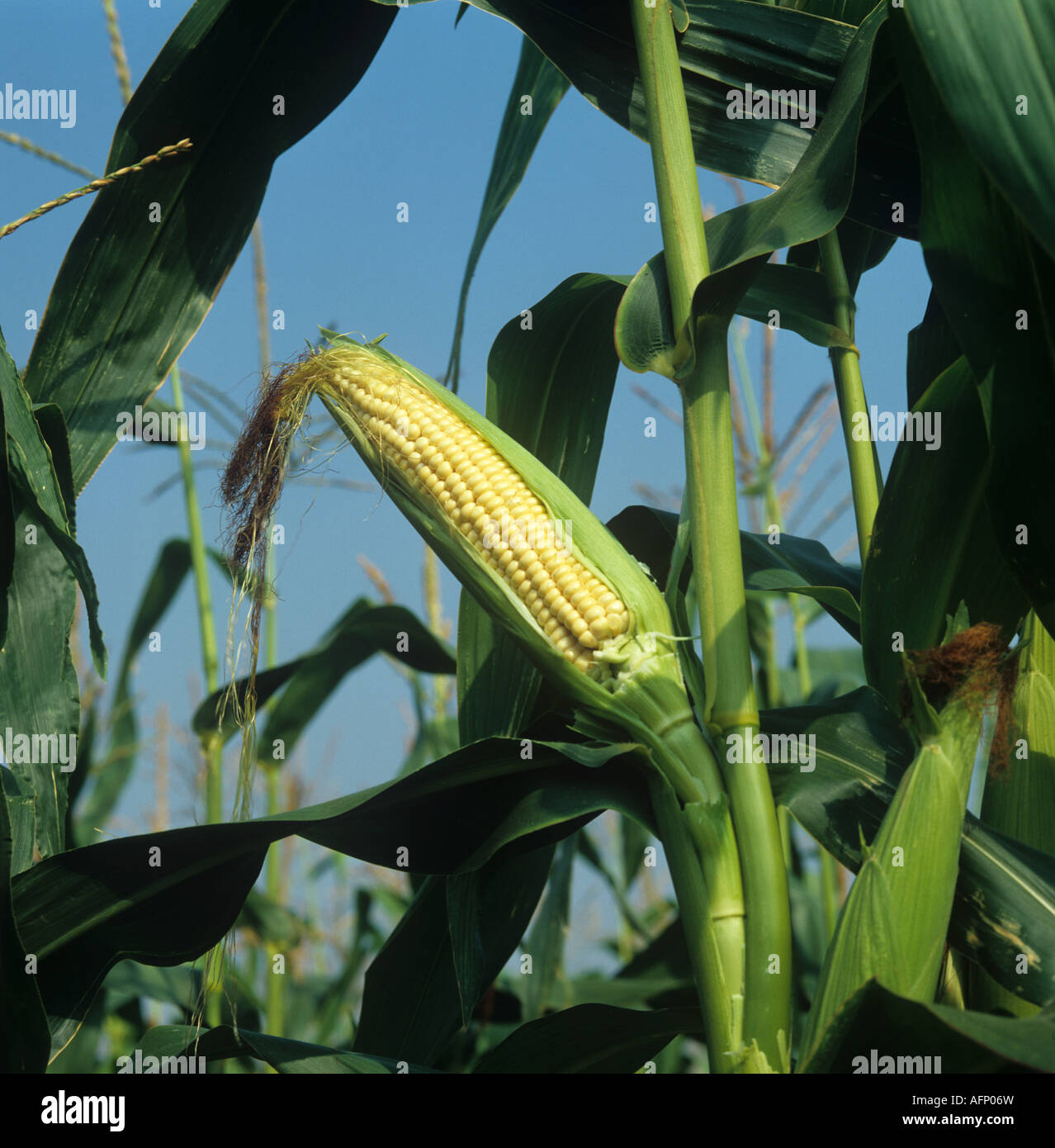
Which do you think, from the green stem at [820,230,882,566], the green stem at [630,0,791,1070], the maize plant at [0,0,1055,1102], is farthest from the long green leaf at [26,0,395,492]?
A: the green stem at [820,230,882,566]

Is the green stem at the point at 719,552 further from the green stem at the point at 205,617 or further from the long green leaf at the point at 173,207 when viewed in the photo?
the green stem at the point at 205,617

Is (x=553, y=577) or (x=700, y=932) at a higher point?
(x=553, y=577)

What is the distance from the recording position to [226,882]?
0.86 meters

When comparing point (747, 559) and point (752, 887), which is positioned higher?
point (747, 559)

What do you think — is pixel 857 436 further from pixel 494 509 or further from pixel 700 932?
pixel 700 932

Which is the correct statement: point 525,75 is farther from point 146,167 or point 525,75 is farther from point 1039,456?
point 1039,456

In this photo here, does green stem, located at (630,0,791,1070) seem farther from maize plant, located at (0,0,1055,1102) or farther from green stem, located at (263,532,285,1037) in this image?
green stem, located at (263,532,285,1037)

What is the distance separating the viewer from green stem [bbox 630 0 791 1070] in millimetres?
681

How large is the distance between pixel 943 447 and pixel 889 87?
377mm

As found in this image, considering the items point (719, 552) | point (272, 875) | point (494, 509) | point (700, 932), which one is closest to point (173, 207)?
point (494, 509)

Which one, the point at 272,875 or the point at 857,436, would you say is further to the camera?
the point at 272,875

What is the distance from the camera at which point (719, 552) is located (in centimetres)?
76

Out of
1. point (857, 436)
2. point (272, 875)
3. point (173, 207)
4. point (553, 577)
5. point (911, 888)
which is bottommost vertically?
point (272, 875)
